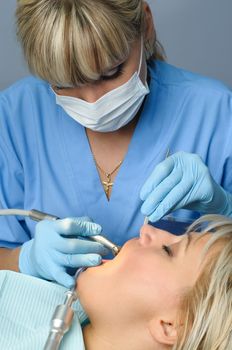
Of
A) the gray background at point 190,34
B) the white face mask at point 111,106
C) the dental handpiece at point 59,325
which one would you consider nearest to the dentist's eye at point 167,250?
the dental handpiece at point 59,325

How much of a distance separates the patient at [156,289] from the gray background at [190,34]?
126 centimetres

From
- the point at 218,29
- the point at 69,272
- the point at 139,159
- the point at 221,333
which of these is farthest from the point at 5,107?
the point at 218,29

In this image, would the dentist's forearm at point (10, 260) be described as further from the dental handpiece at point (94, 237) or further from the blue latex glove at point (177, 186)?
the blue latex glove at point (177, 186)

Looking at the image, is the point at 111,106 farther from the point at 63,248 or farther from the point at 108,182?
the point at 63,248

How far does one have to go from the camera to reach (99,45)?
62.1 inches

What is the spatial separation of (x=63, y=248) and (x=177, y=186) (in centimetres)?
Result: 32

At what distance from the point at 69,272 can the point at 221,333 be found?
1.43 feet

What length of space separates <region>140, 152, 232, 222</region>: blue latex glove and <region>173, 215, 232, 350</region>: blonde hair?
172mm

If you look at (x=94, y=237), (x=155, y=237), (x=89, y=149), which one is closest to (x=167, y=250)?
(x=155, y=237)

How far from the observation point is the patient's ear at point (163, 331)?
153 cm

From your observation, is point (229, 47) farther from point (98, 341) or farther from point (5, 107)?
point (98, 341)

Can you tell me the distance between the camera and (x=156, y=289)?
1.55m

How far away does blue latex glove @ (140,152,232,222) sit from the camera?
1.68 meters

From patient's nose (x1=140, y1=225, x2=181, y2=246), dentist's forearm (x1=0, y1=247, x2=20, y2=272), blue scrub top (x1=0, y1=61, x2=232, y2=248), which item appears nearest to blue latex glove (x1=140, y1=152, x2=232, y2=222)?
patient's nose (x1=140, y1=225, x2=181, y2=246)
